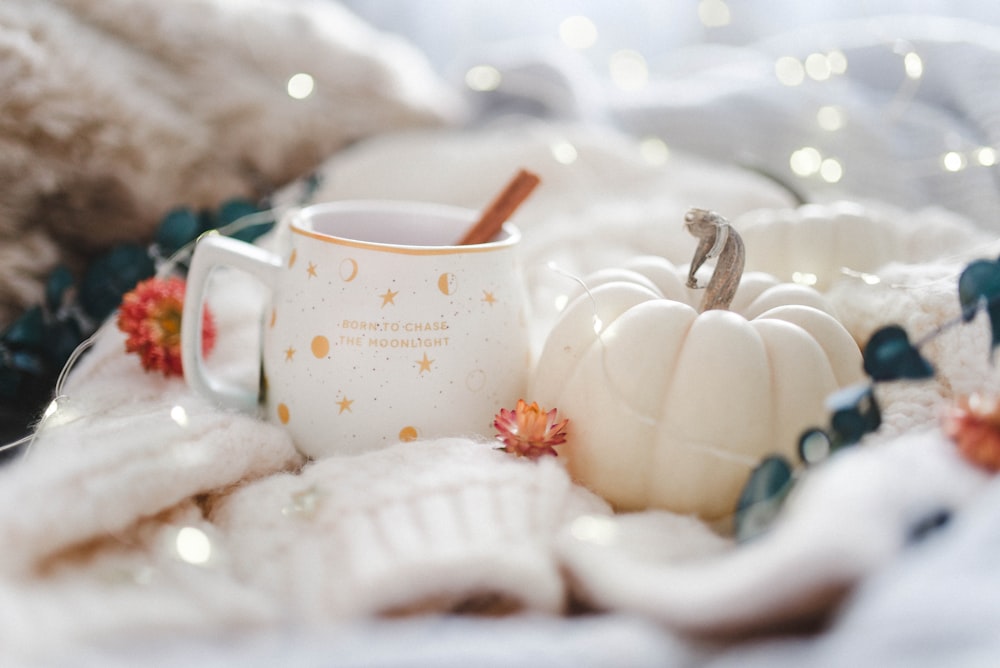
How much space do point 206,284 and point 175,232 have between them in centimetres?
24

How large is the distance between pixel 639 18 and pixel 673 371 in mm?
1130

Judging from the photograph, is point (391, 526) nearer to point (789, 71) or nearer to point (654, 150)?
point (654, 150)

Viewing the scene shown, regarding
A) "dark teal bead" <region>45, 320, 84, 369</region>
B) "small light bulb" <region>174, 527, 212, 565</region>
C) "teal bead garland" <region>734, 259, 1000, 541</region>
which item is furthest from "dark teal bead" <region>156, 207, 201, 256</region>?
"teal bead garland" <region>734, 259, 1000, 541</region>

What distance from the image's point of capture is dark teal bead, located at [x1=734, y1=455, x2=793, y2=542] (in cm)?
42

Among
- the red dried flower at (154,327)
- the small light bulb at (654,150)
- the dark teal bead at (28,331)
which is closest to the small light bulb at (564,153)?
the small light bulb at (654,150)

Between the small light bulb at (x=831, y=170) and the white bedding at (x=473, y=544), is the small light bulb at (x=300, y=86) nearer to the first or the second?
the white bedding at (x=473, y=544)

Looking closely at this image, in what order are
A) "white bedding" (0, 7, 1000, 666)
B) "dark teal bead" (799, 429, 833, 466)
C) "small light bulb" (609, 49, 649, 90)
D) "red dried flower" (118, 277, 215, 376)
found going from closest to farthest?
"white bedding" (0, 7, 1000, 666)
"dark teal bead" (799, 429, 833, 466)
"red dried flower" (118, 277, 215, 376)
"small light bulb" (609, 49, 649, 90)

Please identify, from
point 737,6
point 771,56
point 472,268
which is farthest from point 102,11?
point 737,6

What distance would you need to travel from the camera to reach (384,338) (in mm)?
544

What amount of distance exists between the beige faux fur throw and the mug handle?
236 mm

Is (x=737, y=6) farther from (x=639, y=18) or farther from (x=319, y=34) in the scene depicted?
(x=319, y=34)

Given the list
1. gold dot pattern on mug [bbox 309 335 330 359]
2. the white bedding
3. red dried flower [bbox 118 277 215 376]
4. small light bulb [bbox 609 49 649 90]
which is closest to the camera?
the white bedding

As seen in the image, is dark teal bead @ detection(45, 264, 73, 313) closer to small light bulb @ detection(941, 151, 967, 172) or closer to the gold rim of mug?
the gold rim of mug

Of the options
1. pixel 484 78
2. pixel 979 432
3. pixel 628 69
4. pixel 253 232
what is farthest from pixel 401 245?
pixel 628 69
